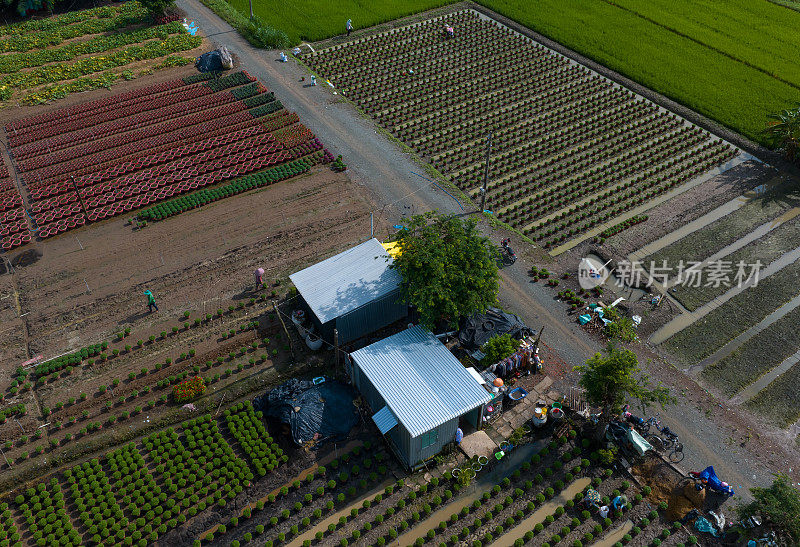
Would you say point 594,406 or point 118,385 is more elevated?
point 594,406

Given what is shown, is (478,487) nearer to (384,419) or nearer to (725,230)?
(384,419)

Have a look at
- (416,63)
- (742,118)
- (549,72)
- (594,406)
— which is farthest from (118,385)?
(742,118)

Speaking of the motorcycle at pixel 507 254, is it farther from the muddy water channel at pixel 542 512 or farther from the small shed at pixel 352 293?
the muddy water channel at pixel 542 512

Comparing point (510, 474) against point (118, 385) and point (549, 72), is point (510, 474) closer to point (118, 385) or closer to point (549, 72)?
point (118, 385)

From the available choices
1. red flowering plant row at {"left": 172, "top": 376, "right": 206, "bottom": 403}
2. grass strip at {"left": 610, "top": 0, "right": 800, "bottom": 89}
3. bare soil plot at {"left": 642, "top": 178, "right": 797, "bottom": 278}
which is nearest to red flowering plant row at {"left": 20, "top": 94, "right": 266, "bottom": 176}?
red flowering plant row at {"left": 172, "top": 376, "right": 206, "bottom": 403}

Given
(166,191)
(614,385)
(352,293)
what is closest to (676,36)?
(614,385)

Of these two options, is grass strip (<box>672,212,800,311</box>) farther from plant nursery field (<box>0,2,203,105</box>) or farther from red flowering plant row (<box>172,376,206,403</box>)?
plant nursery field (<box>0,2,203,105</box>)
